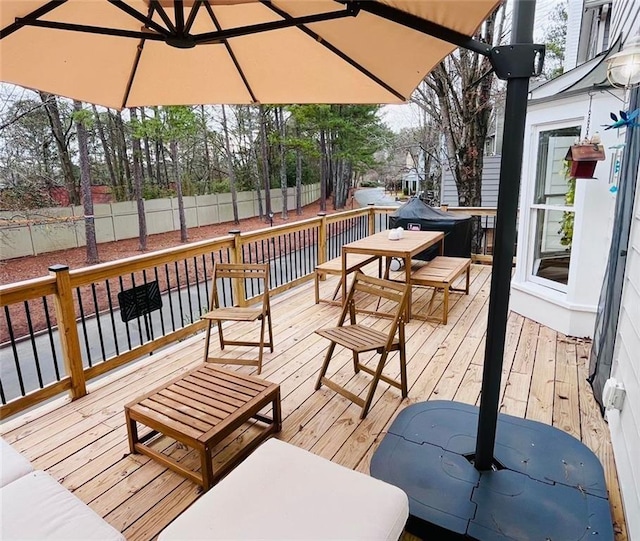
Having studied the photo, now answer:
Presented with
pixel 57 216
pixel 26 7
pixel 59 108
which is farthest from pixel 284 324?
pixel 59 108

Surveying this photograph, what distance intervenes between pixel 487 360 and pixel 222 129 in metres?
17.6

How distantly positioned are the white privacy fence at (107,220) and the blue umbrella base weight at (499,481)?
11.5 meters

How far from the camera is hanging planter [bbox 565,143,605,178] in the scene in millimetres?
3035

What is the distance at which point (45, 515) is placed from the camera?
1.36 m

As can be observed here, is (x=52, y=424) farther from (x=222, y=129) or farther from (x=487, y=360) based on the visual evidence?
(x=222, y=129)

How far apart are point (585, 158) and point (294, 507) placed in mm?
3141

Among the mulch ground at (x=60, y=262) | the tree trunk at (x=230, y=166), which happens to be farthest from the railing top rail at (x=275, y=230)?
the tree trunk at (x=230, y=166)

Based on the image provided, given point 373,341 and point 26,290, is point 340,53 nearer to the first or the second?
point 373,341

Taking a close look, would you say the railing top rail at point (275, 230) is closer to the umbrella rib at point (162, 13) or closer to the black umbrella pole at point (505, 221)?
the umbrella rib at point (162, 13)

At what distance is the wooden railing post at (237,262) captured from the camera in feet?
13.8

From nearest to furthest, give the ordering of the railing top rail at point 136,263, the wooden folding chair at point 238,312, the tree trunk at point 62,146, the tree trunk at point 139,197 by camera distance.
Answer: the railing top rail at point 136,263 < the wooden folding chair at point 238,312 < the tree trunk at point 62,146 < the tree trunk at point 139,197

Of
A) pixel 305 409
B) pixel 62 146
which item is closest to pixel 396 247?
pixel 305 409

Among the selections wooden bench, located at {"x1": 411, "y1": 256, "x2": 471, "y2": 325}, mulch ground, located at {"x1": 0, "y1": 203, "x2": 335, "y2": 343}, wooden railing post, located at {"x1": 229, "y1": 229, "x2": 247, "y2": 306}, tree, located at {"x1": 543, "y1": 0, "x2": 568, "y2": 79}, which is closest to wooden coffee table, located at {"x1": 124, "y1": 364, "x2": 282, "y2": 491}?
wooden railing post, located at {"x1": 229, "y1": 229, "x2": 247, "y2": 306}

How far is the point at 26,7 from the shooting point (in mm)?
1771
